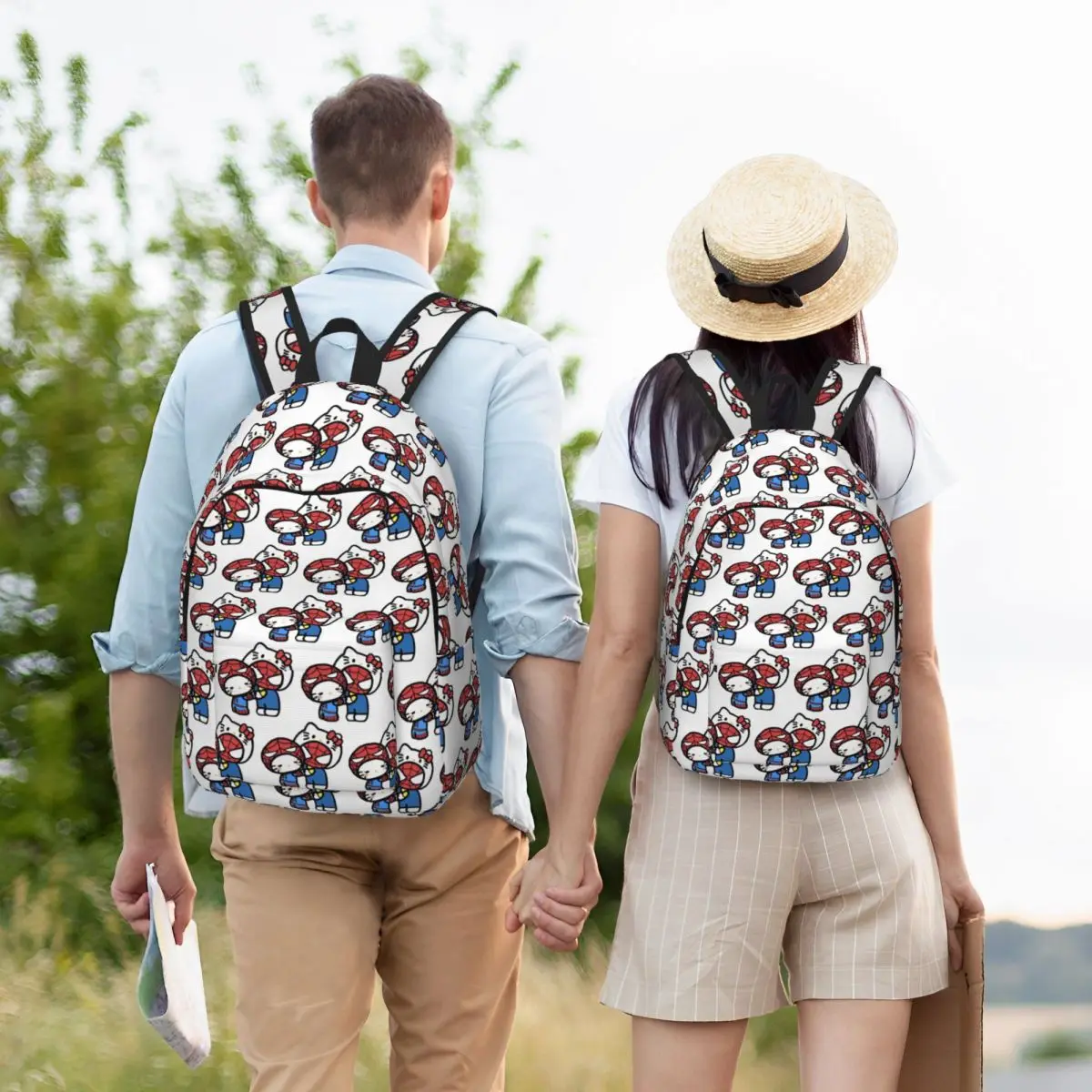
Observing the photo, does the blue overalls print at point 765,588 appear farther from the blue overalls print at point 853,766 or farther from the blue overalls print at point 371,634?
the blue overalls print at point 371,634

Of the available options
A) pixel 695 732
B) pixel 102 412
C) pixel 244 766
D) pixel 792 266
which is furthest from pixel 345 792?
pixel 102 412

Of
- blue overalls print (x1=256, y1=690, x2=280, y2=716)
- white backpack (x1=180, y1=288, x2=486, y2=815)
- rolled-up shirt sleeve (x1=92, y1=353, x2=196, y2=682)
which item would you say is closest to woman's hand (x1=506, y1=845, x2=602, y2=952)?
white backpack (x1=180, y1=288, x2=486, y2=815)

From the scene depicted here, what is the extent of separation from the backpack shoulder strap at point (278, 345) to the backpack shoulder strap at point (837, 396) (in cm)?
70

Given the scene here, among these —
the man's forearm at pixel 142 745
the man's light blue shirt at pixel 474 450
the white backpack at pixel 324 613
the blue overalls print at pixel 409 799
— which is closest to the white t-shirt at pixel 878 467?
the man's light blue shirt at pixel 474 450

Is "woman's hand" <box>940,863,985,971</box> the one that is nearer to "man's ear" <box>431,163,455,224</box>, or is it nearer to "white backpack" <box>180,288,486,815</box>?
"white backpack" <box>180,288,486,815</box>

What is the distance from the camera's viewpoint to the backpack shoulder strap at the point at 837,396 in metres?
1.89

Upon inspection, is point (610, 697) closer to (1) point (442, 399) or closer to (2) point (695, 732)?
(2) point (695, 732)

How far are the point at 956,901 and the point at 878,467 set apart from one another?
2.12ft

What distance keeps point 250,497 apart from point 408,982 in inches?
30.2

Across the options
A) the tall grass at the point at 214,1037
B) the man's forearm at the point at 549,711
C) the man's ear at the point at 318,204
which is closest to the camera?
the man's forearm at the point at 549,711

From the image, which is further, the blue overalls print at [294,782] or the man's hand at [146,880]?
the man's hand at [146,880]

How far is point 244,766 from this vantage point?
1811mm

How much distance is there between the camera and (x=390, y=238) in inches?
80.9

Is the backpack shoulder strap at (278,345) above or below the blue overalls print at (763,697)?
above
